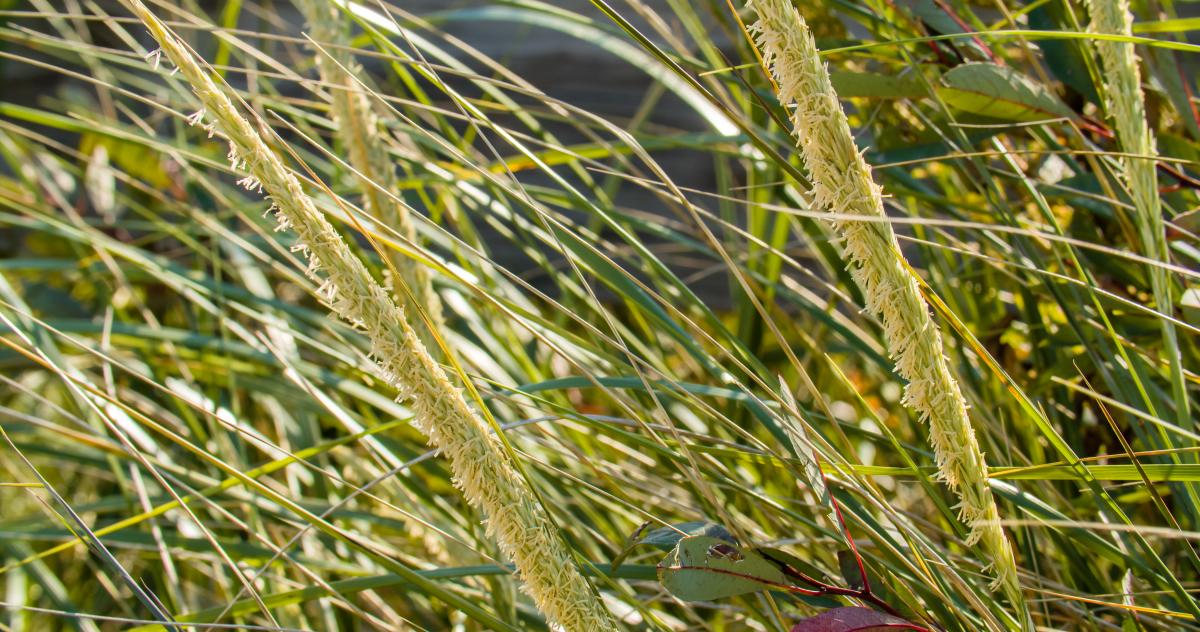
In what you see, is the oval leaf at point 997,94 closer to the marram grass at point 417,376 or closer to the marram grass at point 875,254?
the marram grass at point 875,254

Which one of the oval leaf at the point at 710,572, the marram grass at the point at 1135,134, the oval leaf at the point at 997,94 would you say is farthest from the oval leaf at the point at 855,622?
the oval leaf at the point at 997,94

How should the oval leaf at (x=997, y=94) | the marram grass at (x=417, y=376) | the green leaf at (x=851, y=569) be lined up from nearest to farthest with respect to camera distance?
the marram grass at (x=417, y=376) → the green leaf at (x=851, y=569) → the oval leaf at (x=997, y=94)

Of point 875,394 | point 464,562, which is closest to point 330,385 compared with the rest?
point 464,562

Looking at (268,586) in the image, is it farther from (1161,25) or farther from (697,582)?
(1161,25)

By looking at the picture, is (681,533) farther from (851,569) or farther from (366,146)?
(366,146)

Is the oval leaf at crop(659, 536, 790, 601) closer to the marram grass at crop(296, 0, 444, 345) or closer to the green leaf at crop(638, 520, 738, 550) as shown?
the green leaf at crop(638, 520, 738, 550)

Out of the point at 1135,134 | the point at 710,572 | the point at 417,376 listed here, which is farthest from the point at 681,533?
the point at 1135,134

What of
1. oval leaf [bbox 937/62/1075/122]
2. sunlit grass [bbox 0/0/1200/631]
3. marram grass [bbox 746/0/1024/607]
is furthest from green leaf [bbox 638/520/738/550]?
oval leaf [bbox 937/62/1075/122]
